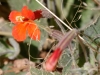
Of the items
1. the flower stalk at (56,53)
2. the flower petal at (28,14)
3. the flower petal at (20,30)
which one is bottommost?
the flower stalk at (56,53)

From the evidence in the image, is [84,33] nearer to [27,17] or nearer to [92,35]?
[92,35]

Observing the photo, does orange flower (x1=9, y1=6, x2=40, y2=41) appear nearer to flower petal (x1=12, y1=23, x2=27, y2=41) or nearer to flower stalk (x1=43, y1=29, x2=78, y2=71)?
flower petal (x1=12, y1=23, x2=27, y2=41)

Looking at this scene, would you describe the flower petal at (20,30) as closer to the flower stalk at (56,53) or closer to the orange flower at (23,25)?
the orange flower at (23,25)

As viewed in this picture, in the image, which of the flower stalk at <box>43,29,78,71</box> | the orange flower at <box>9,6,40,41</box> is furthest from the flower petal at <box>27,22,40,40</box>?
the flower stalk at <box>43,29,78,71</box>

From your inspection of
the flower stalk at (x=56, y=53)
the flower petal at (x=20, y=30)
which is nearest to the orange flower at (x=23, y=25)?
the flower petal at (x=20, y=30)

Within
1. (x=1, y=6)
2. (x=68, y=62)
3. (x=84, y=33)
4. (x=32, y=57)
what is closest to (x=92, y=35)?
(x=84, y=33)

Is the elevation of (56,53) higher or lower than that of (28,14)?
lower

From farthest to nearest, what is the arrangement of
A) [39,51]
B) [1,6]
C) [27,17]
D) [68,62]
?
[1,6] → [39,51] → [68,62] → [27,17]

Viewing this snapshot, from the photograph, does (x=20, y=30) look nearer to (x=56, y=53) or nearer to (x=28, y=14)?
(x=28, y=14)

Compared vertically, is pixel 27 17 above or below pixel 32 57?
above

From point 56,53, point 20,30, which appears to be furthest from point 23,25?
→ point 56,53

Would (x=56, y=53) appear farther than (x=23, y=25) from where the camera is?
No
